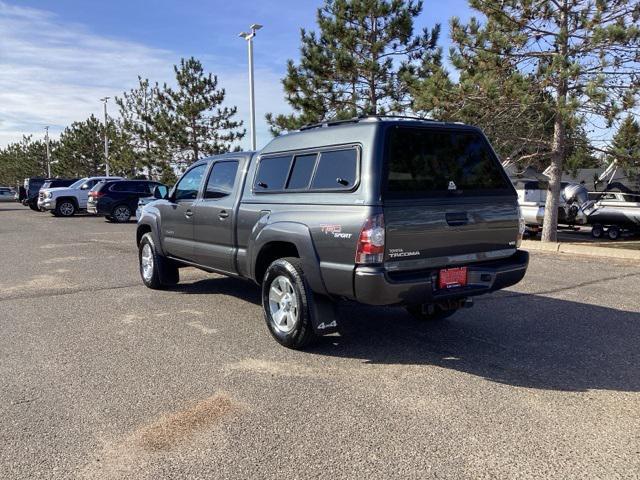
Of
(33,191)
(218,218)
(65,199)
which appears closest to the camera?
(218,218)

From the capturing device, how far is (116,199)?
22766mm

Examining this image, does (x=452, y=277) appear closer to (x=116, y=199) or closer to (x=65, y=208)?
(x=116, y=199)

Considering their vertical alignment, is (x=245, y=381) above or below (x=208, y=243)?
below

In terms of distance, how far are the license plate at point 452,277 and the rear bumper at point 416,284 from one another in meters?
0.04

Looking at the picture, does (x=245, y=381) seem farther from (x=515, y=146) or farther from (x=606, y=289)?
(x=515, y=146)

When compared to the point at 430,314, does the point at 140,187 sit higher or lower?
higher

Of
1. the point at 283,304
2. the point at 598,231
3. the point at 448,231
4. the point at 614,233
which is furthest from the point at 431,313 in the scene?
the point at 598,231

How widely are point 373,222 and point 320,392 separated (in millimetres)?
1342

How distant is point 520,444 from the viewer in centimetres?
321

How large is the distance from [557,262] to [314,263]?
7.97 m

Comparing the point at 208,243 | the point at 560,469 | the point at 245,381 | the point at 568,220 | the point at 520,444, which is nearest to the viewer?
the point at 560,469

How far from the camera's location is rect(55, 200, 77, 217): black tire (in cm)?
2549

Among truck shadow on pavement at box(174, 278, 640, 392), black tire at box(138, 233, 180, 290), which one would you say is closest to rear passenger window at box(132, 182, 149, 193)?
black tire at box(138, 233, 180, 290)

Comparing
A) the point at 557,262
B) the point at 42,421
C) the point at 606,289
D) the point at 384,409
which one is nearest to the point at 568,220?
the point at 557,262
